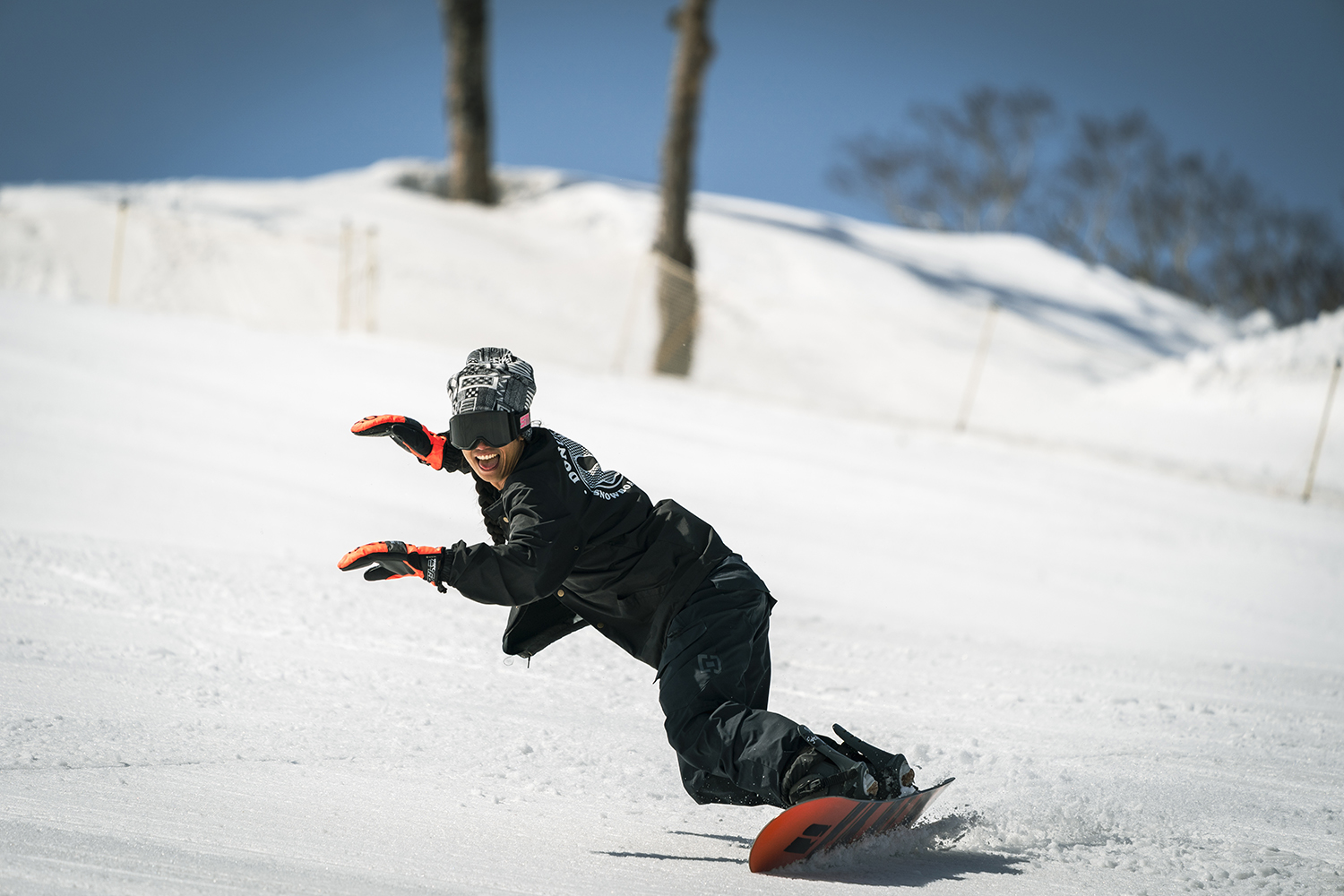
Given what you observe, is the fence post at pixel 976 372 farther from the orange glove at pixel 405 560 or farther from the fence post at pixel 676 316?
the orange glove at pixel 405 560

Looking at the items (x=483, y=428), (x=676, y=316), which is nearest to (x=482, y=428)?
(x=483, y=428)

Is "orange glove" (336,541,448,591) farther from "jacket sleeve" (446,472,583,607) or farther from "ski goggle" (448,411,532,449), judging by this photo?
"ski goggle" (448,411,532,449)

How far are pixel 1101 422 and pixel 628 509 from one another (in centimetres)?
1262

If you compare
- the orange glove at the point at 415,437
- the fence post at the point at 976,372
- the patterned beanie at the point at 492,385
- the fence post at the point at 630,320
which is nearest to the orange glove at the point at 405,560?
the patterned beanie at the point at 492,385

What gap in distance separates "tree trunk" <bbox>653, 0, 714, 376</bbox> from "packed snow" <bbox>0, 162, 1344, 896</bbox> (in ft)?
1.98

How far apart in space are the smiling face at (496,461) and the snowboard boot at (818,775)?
1.11m

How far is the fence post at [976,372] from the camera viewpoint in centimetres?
1188

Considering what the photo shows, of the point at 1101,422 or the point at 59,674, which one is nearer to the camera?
the point at 59,674

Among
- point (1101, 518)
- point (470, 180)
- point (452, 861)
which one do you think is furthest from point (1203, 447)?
point (470, 180)

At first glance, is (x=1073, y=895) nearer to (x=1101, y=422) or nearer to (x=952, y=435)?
(x=952, y=435)

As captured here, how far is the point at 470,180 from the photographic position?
21797mm

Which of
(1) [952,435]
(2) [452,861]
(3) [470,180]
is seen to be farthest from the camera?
(3) [470,180]

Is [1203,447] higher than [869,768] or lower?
higher

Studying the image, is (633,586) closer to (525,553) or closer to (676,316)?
(525,553)
